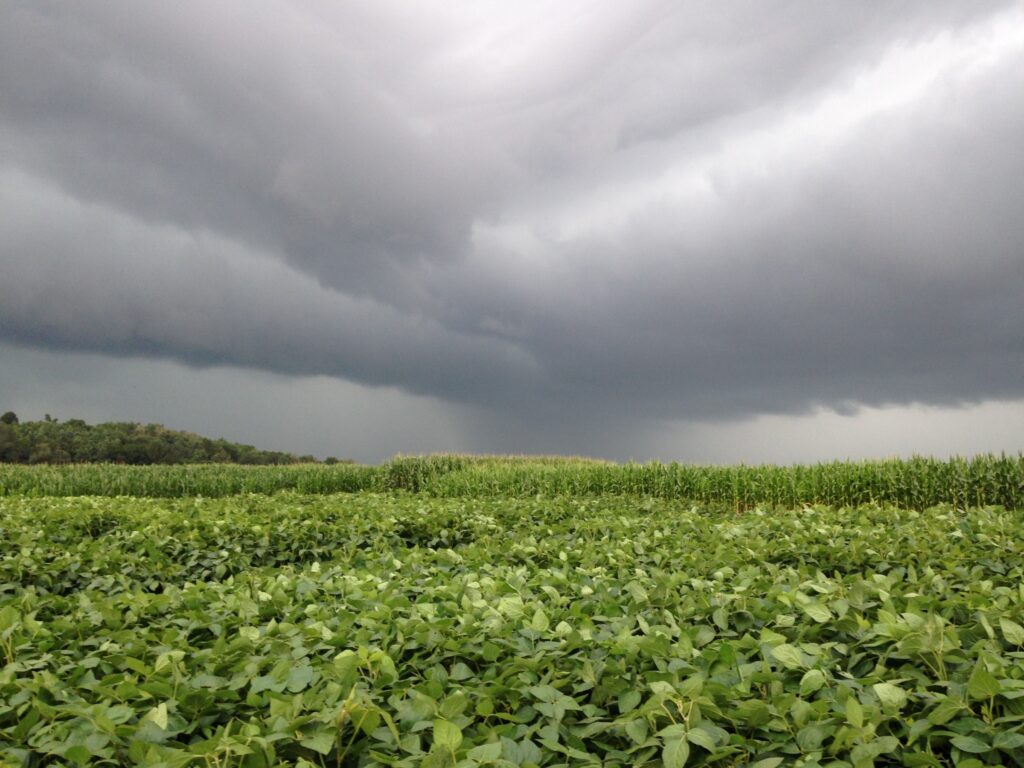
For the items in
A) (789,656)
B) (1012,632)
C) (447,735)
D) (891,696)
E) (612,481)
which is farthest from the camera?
(612,481)

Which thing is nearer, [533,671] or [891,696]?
[891,696]

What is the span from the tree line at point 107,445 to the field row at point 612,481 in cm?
1510

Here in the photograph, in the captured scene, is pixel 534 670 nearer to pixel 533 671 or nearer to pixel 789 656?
pixel 533 671

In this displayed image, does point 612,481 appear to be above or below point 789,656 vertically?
above

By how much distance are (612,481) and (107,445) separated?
40.6 meters

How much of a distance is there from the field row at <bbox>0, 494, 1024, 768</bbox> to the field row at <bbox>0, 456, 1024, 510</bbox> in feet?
41.1

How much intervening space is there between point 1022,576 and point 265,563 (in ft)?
22.1

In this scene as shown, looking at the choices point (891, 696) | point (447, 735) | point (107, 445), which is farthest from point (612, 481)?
point (107, 445)

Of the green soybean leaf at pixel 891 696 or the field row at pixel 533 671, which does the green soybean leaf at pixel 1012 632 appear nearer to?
the field row at pixel 533 671

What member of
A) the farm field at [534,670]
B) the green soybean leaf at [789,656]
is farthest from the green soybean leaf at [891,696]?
the green soybean leaf at [789,656]

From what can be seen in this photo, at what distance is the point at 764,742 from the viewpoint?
89.6 inches

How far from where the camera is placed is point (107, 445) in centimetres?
4856

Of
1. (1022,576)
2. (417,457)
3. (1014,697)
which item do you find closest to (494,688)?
(1014,697)

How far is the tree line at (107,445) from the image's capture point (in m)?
47.4
